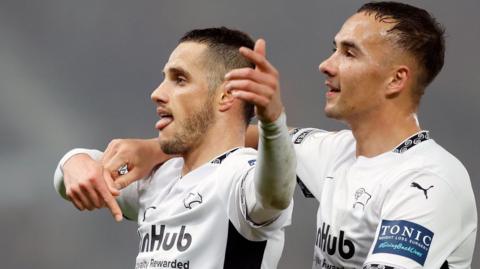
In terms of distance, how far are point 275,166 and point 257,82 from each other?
29 centimetres

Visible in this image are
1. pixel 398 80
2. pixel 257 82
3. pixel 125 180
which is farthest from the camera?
pixel 398 80

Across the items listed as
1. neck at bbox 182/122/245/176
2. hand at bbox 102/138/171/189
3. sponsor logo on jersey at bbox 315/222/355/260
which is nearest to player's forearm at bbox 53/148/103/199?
hand at bbox 102/138/171/189

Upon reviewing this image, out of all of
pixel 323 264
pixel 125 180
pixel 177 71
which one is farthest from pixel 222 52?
pixel 323 264

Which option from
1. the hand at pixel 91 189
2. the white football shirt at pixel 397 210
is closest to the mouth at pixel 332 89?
the white football shirt at pixel 397 210

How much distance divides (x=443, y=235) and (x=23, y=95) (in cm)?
325

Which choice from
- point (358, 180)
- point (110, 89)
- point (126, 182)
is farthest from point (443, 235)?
point (110, 89)

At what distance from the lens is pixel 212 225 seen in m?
3.28

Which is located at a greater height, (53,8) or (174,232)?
(53,8)

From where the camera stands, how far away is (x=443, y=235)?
10.6 feet

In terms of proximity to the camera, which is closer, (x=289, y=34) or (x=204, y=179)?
(x=204, y=179)

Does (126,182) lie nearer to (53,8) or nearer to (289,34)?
(289,34)

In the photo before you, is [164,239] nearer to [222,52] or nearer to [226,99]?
[226,99]

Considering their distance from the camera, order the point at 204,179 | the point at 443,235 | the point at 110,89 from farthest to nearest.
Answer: the point at 110,89, the point at 204,179, the point at 443,235

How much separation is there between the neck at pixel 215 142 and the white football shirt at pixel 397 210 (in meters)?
0.35
